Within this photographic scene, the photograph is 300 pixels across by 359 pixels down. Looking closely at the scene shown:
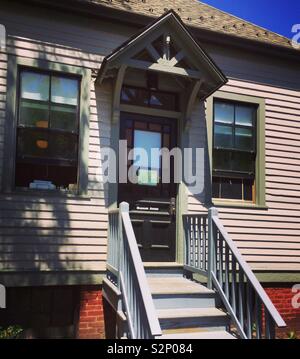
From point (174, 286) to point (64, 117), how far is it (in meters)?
3.13

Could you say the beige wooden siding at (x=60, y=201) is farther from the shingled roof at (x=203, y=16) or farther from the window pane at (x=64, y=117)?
the shingled roof at (x=203, y=16)

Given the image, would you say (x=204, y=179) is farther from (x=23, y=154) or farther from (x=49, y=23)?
(x=49, y=23)

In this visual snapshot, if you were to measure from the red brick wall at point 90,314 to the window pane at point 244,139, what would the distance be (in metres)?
3.62

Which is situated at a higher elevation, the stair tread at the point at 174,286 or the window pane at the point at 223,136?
the window pane at the point at 223,136

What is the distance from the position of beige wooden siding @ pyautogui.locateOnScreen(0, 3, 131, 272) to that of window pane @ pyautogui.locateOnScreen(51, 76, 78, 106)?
28 cm

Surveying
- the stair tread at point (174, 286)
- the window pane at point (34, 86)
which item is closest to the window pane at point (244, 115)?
the stair tread at point (174, 286)

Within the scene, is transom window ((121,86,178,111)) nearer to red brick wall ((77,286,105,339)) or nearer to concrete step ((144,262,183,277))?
concrete step ((144,262,183,277))

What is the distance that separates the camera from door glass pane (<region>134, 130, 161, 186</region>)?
6371 millimetres

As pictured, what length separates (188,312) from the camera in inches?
183

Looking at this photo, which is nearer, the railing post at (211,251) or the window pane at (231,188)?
the railing post at (211,251)

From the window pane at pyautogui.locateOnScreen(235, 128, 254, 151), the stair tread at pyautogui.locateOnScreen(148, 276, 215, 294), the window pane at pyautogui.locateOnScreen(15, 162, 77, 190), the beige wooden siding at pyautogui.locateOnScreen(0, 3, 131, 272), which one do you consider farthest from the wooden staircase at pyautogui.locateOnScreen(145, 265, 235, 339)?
the window pane at pyautogui.locateOnScreen(235, 128, 254, 151)

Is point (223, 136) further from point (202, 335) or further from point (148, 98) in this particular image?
point (202, 335)

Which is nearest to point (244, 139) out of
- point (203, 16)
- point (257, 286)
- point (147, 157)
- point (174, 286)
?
point (147, 157)

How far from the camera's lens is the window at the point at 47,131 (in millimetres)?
5871
